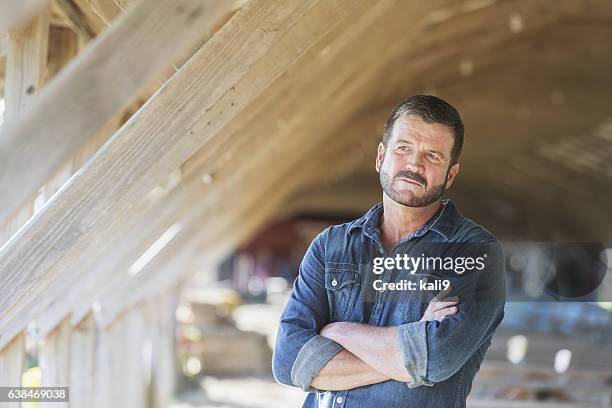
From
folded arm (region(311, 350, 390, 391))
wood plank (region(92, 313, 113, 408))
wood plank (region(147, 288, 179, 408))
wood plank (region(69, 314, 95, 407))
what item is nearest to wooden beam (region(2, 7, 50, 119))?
folded arm (region(311, 350, 390, 391))

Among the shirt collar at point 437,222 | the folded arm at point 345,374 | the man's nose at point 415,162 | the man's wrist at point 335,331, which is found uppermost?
the man's nose at point 415,162

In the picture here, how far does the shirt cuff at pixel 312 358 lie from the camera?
2.42m

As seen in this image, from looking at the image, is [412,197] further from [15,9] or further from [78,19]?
[78,19]

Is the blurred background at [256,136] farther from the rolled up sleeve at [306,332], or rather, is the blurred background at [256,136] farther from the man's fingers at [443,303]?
the man's fingers at [443,303]

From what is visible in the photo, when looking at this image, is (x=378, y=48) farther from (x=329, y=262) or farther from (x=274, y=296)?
(x=274, y=296)

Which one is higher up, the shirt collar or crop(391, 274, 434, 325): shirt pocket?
the shirt collar

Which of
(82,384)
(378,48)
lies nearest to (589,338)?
(378,48)

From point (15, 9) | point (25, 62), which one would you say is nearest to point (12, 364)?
point (25, 62)

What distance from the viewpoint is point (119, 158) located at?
2502mm

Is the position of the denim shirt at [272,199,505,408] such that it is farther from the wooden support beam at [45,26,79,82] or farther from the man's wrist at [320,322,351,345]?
the wooden support beam at [45,26,79,82]

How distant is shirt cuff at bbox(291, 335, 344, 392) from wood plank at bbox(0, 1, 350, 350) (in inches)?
27.0

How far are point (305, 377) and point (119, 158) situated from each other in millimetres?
802

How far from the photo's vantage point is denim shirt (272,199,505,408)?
231 centimetres

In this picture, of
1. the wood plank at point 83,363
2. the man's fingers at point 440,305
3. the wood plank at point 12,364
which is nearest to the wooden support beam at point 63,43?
the wood plank at point 12,364
